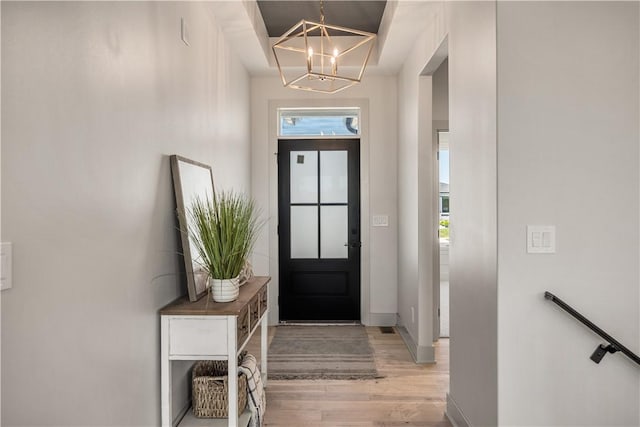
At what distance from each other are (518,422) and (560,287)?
0.62 meters

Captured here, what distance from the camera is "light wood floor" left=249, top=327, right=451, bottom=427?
2473mm

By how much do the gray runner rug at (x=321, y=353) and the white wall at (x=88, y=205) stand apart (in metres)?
1.13

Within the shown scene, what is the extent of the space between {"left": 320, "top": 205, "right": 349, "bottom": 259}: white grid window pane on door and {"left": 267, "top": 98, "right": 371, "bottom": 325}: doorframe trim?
0.63ft

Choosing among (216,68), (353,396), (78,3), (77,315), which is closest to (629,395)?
(353,396)

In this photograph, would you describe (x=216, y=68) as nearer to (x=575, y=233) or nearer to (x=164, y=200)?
(x=164, y=200)

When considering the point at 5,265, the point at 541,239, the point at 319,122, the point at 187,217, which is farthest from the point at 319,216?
the point at 5,265

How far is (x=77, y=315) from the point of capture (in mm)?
1362

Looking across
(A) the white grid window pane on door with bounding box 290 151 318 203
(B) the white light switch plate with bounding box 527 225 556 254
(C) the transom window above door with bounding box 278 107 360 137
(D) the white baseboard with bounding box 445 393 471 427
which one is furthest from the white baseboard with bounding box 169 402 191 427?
(C) the transom window above door with bounding box 278 107 360 137

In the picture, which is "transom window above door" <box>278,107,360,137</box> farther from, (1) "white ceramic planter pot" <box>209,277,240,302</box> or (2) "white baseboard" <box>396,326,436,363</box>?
(1) "white ceramic planter pot" <box>209,277,240,302</box>

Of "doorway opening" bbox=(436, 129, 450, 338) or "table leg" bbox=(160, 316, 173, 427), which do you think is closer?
"table leg" bbox=(160, 316, 173, 427)

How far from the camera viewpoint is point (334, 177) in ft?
15.0

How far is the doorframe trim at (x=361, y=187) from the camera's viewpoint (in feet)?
14.8

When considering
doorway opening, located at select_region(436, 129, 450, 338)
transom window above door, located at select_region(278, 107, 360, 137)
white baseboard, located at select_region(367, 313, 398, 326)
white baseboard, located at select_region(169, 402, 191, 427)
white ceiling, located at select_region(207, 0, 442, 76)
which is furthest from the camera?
doorway opening, located at select_region(436, 129, 450, 338)

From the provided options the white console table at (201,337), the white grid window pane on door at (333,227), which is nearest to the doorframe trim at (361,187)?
the white grid window pane on door at (333,227)
